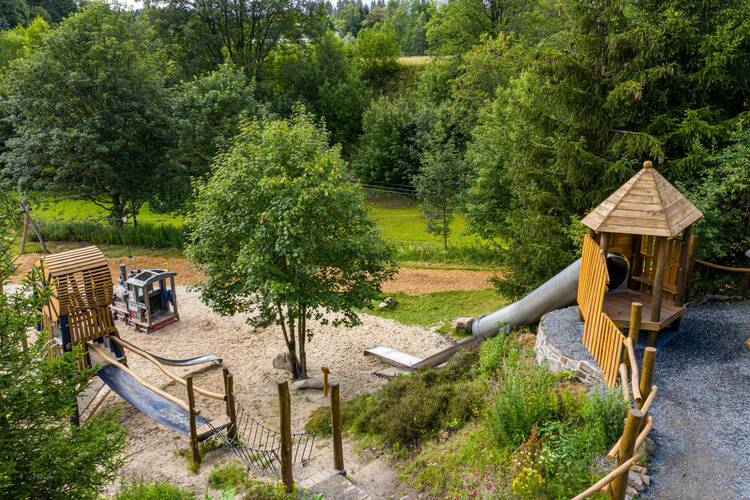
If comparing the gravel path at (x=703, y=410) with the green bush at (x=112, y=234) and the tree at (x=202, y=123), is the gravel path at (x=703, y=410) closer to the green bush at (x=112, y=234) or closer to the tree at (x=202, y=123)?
the tree at (x=202, y=123)

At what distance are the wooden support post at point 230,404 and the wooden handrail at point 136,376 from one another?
29.1 inches

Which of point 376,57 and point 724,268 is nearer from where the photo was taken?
point 724,268

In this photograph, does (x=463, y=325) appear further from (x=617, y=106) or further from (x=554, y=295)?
(x=617, y=106)

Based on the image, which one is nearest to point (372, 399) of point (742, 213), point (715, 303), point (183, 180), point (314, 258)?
point (314, 258)

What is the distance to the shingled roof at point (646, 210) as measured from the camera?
924cm

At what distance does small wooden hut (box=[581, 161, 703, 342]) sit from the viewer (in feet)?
30.5

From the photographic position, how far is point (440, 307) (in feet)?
56.8

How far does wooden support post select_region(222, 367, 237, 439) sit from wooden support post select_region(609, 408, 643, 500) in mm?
6742

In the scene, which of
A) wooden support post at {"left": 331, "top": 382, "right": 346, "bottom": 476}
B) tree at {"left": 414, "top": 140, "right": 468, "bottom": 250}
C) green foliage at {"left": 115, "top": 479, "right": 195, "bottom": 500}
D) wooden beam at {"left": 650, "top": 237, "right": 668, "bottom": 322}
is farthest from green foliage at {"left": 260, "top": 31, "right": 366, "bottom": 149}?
green foliage at {"left": 115, "top": 479, "right": 195, "bottom": 500}

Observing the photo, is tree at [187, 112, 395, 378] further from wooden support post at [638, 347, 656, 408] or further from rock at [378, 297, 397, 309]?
wooden support post at [638, 347, 656, 408]

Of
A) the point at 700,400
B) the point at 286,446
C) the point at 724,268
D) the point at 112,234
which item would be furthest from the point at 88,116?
the point at 700,400

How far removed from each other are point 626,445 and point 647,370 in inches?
52.7

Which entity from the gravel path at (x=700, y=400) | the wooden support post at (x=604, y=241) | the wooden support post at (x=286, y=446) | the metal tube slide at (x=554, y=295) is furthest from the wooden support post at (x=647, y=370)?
the wooden support post at (x=286, y=446)

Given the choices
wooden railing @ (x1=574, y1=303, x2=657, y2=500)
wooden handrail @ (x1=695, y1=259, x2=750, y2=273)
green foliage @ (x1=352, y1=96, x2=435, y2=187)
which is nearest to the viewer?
wooden railing @ (x1=574, y1=303, x2=657, y2=500)
